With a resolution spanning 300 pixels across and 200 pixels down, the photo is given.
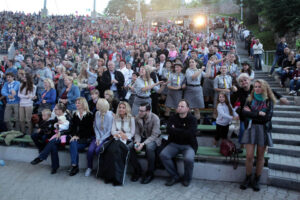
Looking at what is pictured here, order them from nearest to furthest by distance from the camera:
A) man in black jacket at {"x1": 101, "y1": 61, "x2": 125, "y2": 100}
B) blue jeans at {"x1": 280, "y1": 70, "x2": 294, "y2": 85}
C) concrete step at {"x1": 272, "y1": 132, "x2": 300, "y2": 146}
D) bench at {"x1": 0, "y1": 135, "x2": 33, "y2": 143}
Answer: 1. concrete step at {"x1": 272, "y1": 132, "x2": 300, "y2": 146}
2. bench at {"x1": 0, "y1": 135, "x2": 33, "y2": 143}
3. man in black jacket at {"x1": 101, "y1": 61, "x2": 125, "y2": 100}
4. blue jeans at {"x1": 280, "y1": 70, "x2": 294, "y2": 85}

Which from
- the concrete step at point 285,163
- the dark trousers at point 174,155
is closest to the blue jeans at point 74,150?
the dark trousers at point 174,155

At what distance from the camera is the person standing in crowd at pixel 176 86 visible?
6.34m

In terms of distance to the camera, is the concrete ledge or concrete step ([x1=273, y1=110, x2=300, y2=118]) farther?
concrete step ([x1=273, y1=110, x2=300, y2=118])

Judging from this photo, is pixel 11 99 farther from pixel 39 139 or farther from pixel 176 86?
pixel 176 86

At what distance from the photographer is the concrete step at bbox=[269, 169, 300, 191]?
426 centimetres

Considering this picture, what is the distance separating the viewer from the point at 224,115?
16.9 feet

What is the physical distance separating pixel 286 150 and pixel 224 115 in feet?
4.86

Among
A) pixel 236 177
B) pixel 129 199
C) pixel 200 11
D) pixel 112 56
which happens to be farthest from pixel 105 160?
pixel 200 11

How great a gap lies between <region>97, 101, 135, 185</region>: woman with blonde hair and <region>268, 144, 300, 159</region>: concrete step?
304 centimetres

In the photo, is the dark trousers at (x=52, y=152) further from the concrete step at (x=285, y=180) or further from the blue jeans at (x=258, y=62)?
the blue jeans at (x=258, y=62)

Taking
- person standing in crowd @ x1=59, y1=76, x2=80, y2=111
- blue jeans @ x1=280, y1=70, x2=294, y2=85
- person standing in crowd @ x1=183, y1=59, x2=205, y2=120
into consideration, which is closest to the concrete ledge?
person standing in crowd @ x1=59, y1=76, x2=80, y2=111

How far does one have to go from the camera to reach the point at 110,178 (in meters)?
4.73

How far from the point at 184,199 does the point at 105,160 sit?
1719 millimetres

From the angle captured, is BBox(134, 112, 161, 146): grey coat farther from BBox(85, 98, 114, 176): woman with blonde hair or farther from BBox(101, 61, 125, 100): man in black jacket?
BBox(101, 61, 125, 100): man in black jacket
